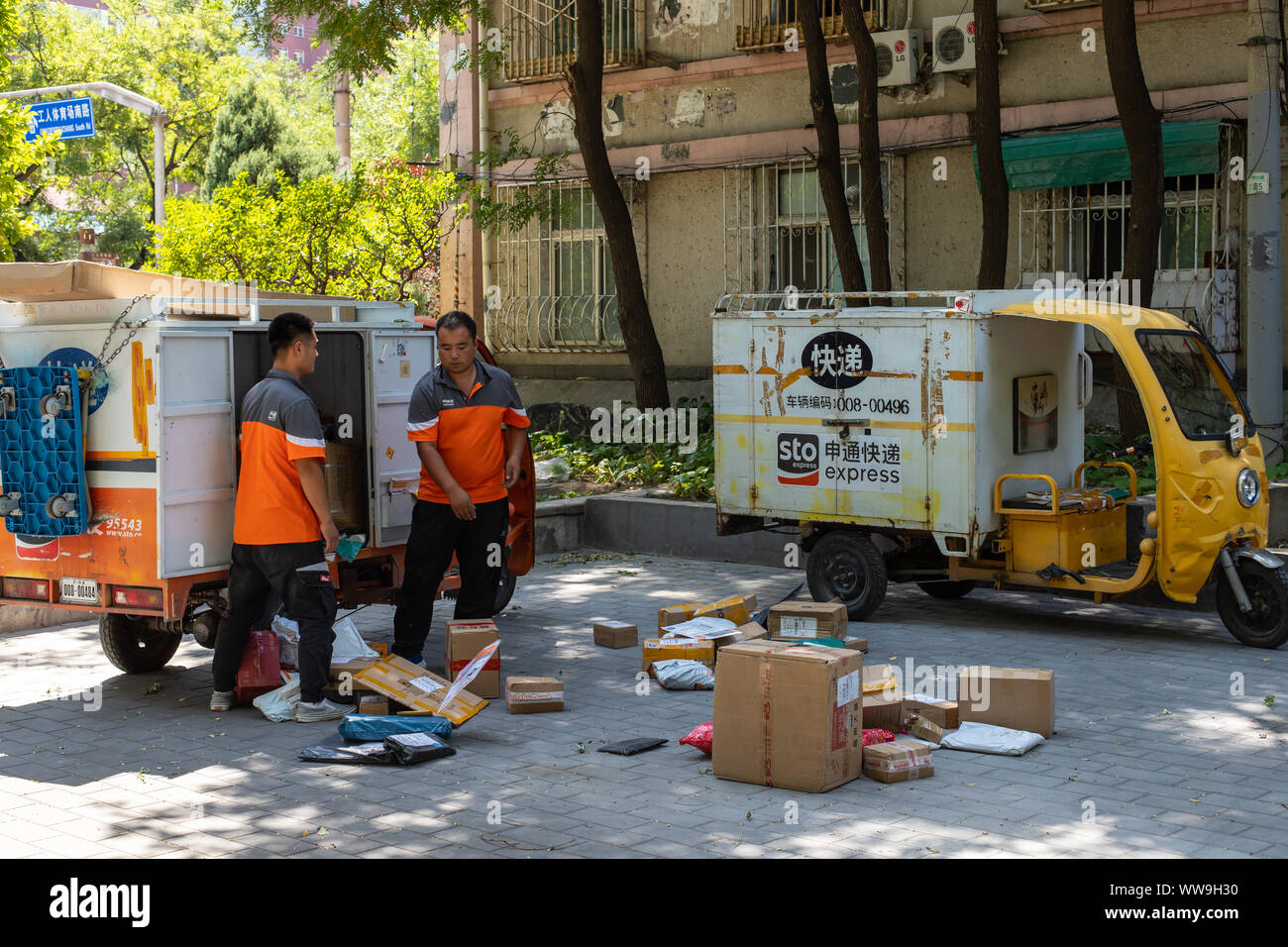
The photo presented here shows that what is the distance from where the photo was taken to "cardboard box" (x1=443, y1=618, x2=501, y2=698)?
8.01 m

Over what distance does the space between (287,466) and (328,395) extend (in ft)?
5.81

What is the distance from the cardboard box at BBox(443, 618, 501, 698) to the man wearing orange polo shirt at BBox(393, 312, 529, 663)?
27 cm

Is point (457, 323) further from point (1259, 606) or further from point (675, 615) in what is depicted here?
point (1259, 606)

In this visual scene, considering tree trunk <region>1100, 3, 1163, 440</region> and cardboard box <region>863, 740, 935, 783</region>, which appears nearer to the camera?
cardboard box <region>863, 740, 935, 783</region>

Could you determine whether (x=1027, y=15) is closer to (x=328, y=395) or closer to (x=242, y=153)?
(x=328, y=395)

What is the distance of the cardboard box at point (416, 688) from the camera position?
731 cm

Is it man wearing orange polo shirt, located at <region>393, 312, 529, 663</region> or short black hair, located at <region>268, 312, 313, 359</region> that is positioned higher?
short black hair, located at <region>268, 312, 313, 359</region>

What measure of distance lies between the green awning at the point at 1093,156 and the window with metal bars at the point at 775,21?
285 centimetres

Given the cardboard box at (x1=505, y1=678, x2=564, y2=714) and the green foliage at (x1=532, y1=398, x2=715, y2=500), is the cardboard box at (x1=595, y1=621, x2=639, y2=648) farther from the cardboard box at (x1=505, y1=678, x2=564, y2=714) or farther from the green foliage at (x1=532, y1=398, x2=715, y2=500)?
the green foliage at (x1=532, y1=398, x2=715, y2=500)

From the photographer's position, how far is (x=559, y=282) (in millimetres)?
20984

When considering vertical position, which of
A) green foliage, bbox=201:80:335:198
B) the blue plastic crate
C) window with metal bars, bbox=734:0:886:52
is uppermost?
green foliage, bbox=201:80:335:198

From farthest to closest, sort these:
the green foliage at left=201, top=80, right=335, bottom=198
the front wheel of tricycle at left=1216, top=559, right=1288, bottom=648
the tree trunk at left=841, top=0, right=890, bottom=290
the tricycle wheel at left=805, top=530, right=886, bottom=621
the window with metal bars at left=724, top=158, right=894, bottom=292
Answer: the green foliage at left=201, top=80, right=335, bottom=198 < the window with metal bars at left=724, top=158, right=894, bottom=292 < the tree trunk at left=841, top=0, right=890, bottom=290 < the tricycle wheel at left=805, top=530, right=886, bottom=621 < the front wheel of tricycle at left=1216, top=559, right=1288, bottom=648

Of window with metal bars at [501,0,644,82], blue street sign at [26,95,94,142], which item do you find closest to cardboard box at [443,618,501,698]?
blue street sign at [26,95,94,142]

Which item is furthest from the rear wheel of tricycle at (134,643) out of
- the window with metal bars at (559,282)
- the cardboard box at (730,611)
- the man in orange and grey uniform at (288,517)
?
the window with metal bars at (559,282)
